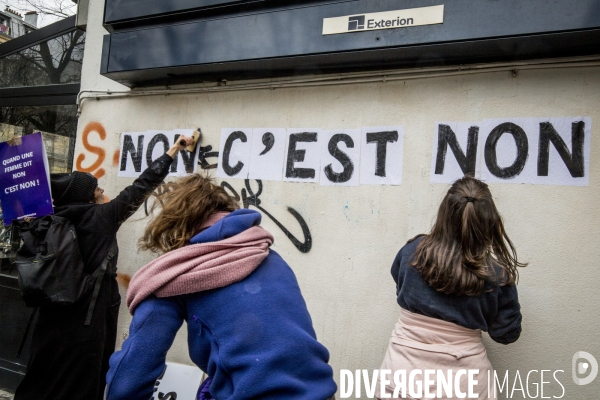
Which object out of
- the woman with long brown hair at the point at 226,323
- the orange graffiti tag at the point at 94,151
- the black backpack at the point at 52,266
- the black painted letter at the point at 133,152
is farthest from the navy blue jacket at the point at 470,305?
the orange graffiti tag at the point at 94,151

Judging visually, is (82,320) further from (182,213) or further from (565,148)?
(565,148)

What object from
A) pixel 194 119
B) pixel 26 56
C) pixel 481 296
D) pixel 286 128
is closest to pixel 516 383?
pixel 481 296

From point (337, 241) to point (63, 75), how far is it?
337cm

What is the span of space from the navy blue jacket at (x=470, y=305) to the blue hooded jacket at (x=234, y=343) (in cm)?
72

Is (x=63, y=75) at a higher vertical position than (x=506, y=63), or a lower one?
higher

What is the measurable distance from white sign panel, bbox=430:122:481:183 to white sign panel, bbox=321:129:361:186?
0.51 m

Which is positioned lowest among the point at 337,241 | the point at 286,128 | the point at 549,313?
the point at 549,313

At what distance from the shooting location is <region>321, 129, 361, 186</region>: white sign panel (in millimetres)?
3049

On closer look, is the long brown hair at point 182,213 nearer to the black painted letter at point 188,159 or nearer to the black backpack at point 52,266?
the black backpack at point 52,266

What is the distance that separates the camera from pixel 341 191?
3.07 meters

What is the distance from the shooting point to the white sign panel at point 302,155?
318 cm

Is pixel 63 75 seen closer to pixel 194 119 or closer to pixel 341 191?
pixel 194 119

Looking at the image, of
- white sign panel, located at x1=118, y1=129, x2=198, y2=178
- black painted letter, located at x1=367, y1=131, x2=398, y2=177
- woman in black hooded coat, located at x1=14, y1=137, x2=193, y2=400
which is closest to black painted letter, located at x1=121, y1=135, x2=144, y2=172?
white sign panel, located at x1=118, y1=129, x2=198, y2=178

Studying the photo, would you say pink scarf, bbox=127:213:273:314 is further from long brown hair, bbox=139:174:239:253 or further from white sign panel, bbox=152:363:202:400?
white sign panel, bbox=152:363:202:400
